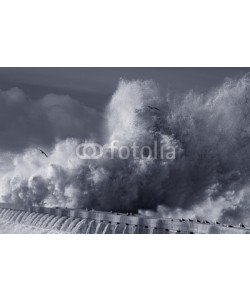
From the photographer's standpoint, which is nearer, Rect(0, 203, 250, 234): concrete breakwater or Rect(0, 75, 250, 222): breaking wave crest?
Rect(0, 203, 250, 234): concrete breakwater

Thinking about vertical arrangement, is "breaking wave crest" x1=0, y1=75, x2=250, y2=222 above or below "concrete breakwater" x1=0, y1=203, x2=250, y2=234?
above

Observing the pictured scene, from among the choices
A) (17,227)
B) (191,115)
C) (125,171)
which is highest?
(191,115)

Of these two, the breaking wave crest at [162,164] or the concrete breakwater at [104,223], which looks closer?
the concrete breakwater at [104,223]

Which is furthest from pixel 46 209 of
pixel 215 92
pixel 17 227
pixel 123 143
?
pixel 215 92

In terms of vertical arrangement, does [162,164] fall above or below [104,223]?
above

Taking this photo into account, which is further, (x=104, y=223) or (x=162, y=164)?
(x=162, y=164)

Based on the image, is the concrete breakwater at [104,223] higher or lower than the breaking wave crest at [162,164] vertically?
lower

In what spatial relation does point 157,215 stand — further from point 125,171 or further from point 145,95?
point 145,95

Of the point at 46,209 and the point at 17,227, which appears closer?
the point at 17,227
